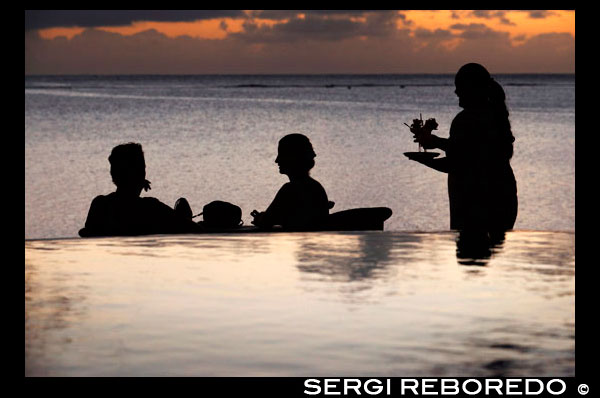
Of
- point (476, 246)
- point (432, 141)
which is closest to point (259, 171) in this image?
point (432, 141)

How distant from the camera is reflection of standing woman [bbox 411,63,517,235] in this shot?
232 inches

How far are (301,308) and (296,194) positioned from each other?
3.15 m

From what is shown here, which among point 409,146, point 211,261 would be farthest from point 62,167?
point 211,261

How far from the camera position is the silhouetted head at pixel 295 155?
5.96 meters

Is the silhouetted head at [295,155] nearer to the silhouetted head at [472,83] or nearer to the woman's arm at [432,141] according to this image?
the woman's arm at [432,141]

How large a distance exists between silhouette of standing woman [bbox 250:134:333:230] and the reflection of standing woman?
0.64 m

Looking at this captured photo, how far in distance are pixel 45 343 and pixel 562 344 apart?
1.16 meters

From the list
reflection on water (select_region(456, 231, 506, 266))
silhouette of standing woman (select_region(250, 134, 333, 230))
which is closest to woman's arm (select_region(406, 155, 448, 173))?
silhouette of standing woman (select_region(250, 134, 333, 230))

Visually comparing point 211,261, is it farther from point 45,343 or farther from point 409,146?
point 409,146

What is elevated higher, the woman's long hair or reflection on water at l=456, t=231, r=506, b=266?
the woman's long hair

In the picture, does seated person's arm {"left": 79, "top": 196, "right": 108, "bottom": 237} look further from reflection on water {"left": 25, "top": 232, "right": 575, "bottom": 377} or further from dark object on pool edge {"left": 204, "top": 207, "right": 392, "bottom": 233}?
→ reflection on water {"left": 25, "top": 232, "right": 575, "bottom": 377}

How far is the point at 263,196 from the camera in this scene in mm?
19047

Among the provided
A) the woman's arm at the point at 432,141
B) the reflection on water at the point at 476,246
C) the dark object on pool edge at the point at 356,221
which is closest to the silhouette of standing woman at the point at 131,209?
the dark object on pool edge at the point at 356,221

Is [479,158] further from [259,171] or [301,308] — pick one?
[259,171]
